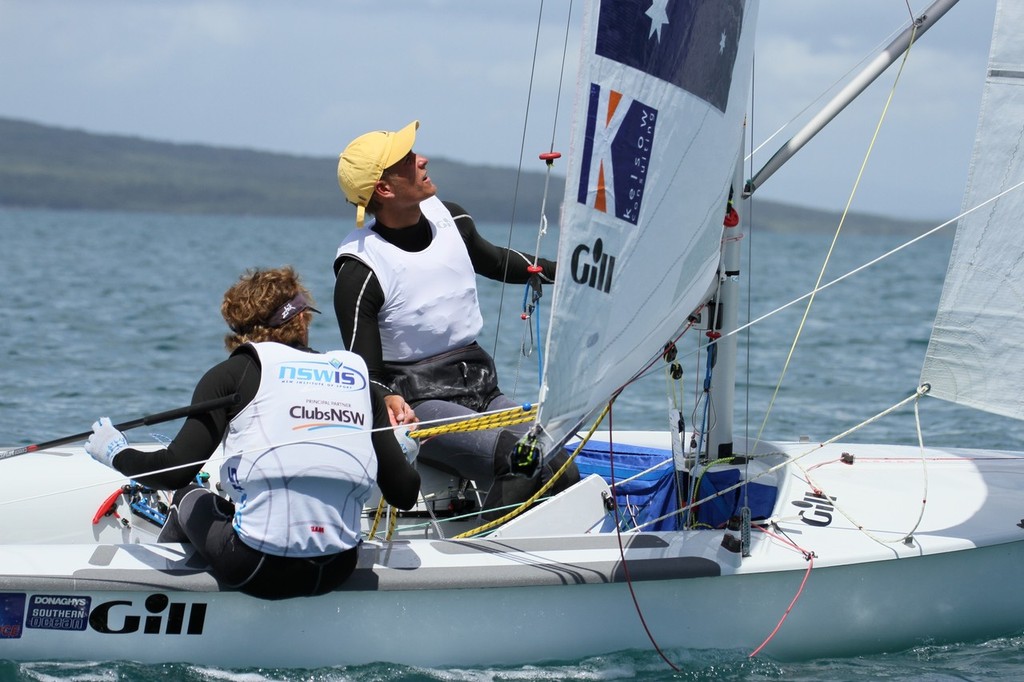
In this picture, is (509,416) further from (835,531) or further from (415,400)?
(835,531)

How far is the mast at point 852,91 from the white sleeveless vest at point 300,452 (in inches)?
68.0

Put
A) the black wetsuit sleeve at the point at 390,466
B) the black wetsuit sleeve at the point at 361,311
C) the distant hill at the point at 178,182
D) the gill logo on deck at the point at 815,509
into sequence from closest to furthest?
the black wetsuit sleeve at the point at 390,466 < the black wetsuit sleeve at the point at 361,311 < the gill logo on deck at the point at 815,509 < the distant hill at the point at 178,182

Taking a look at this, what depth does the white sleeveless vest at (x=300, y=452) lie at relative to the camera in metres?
3.36

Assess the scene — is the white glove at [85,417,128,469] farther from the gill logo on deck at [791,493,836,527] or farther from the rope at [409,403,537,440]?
the gill logo on deck at [791,493,836,527]

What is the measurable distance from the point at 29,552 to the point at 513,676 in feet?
5.06

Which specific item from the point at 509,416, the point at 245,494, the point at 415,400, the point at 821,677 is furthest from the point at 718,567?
the point at 245,494

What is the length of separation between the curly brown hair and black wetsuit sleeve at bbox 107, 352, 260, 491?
106 millimetres

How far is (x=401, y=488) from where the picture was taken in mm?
3592

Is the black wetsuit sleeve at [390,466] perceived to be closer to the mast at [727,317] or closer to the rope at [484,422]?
the rope at [484,422]

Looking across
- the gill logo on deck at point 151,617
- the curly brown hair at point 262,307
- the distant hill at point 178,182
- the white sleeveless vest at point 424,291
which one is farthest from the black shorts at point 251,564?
the distant hill at point 178,182

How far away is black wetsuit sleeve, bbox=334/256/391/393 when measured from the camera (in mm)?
4078

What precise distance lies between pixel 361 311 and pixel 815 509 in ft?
5.76

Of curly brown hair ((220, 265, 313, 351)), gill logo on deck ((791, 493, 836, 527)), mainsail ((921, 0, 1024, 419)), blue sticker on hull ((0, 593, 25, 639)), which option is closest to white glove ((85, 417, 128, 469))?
curly brown hair ((220, 265, 313, 351))

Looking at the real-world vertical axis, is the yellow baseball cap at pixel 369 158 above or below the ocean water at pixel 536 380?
above
